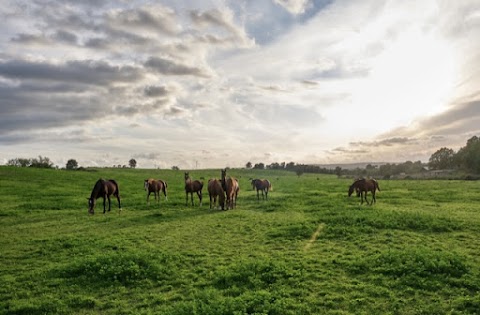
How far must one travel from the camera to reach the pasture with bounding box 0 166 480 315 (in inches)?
365

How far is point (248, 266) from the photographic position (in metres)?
11.6

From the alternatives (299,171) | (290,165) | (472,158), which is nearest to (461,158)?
(472,158)

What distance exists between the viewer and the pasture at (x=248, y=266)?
9281 mm

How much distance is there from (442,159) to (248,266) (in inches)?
4572

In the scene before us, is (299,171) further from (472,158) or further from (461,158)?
(472,158)

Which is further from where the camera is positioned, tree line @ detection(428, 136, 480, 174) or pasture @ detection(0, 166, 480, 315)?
tree line @ detection(428, 136, 480, 174)

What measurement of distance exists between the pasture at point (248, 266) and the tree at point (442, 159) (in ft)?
323

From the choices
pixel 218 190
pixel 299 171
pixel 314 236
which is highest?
pixel 299 171

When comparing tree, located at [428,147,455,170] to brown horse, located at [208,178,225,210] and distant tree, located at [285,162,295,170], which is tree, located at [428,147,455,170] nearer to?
distant tree, located at [285,162,295,170]

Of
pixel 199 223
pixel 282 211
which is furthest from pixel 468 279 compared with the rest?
pixel 282 211

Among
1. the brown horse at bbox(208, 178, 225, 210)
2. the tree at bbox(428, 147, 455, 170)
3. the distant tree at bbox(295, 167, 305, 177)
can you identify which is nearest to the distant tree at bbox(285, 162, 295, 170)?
the distant tree at bbox(295, 167, 305, 177)

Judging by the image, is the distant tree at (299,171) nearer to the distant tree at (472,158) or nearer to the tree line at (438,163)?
the tree line at (438,163)

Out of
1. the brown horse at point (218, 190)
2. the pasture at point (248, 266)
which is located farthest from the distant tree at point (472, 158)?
the brown horse at point (218, 190)

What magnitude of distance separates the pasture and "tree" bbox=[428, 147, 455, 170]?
9845 centimetres
